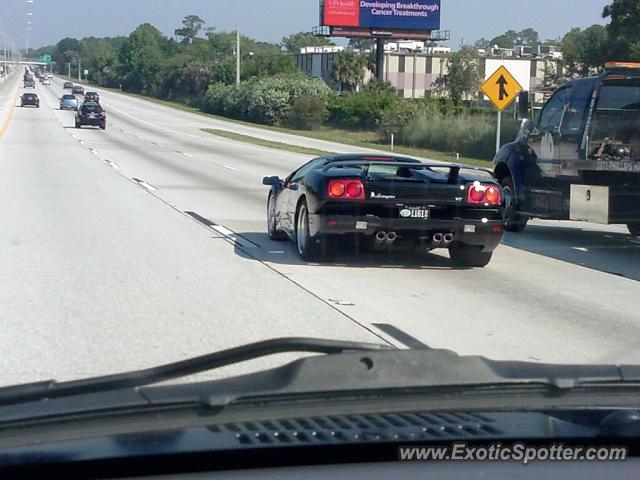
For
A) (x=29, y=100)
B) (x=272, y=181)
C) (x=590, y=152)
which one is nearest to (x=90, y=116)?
(x=29, y=100)

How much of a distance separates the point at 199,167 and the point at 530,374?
2931cm

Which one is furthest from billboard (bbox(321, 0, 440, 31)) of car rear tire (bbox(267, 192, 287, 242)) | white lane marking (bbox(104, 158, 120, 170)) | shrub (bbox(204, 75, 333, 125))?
car rear tire (bbox(267, 192, 287, 242))

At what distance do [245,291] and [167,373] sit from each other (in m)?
6.89

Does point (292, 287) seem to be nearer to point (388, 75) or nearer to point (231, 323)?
point (231, 323)

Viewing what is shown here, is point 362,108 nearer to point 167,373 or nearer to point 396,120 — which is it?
point 396,120

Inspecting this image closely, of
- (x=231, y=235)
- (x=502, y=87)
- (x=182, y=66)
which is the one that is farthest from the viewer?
(x=182, y=66)

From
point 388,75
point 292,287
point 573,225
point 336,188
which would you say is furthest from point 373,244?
point 388,75

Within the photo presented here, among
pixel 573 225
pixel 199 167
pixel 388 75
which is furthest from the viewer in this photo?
pixel 388 75

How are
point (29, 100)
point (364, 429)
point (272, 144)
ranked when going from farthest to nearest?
point (29, 100) → point (272, 144) → point (364, 429)

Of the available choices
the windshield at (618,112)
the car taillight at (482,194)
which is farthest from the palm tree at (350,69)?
the car taillight at (482,194)

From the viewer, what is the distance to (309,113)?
253 feet

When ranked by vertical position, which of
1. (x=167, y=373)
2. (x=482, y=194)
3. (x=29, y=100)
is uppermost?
(x=167, y=373)

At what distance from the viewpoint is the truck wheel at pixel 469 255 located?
42.1 ft

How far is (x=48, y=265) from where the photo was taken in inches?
482
